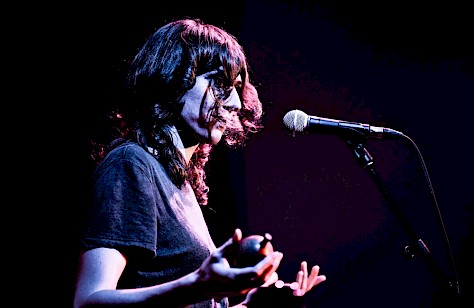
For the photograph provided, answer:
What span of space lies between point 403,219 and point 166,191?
858mm

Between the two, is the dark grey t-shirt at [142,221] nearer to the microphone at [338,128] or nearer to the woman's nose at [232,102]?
the woman's nose at [232,102]

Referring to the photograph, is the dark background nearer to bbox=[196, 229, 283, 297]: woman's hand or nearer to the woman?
the woman

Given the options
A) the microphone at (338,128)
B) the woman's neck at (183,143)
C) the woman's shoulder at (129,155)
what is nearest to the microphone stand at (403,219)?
the microphone at (338,128)

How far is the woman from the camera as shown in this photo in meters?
1.01

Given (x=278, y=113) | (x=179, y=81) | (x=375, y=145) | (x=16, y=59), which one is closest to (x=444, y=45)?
(x=375, y=145)

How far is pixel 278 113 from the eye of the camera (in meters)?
2.91

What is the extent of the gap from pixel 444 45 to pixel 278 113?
1.15 metres

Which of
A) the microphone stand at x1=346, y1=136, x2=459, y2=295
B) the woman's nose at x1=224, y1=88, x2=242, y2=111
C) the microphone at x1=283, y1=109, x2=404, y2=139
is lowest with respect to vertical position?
the microphone stand at x1=346, y1=136, x2=459, y2=295

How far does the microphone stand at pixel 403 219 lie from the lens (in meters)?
1.60

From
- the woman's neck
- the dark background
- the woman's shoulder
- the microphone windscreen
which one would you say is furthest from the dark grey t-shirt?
the dark background

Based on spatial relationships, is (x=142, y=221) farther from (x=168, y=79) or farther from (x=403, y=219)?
(x=403, y=219)

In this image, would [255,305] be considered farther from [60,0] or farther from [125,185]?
[60,0]

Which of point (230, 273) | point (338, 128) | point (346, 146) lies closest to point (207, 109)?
point (338, 128)

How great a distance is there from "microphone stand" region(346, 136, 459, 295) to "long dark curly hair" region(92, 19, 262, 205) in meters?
0.47
